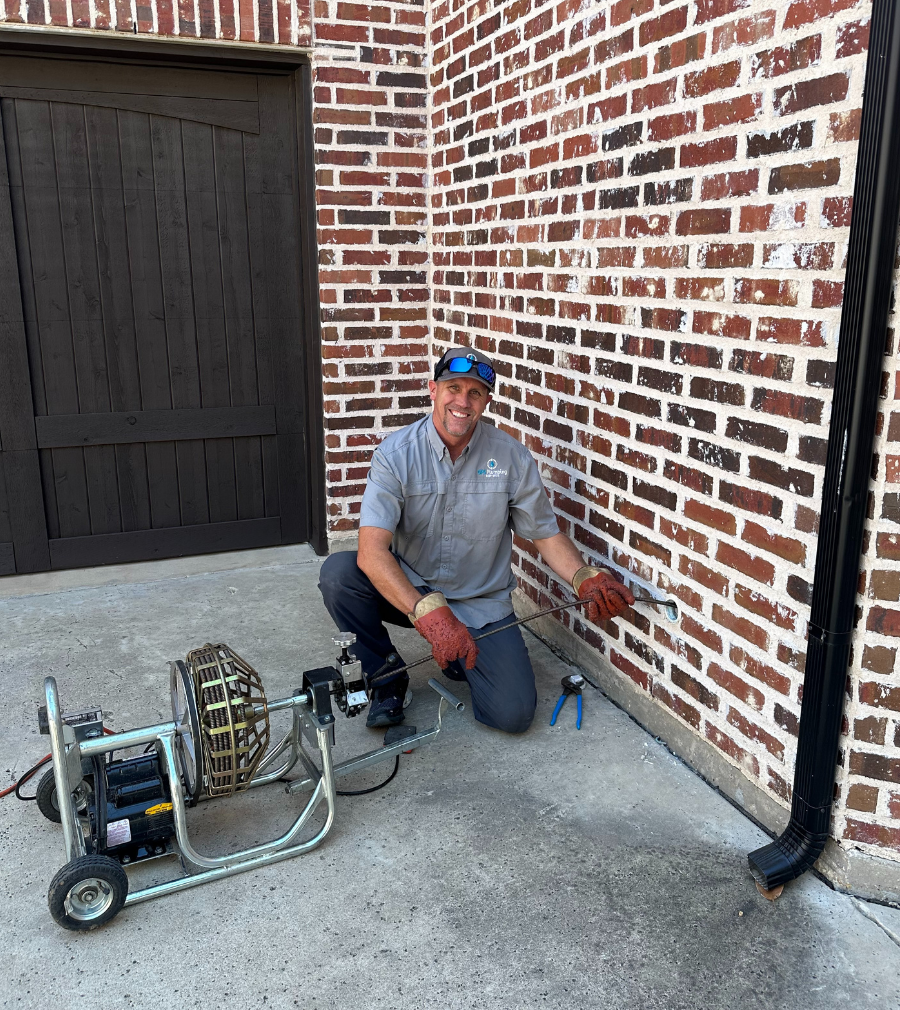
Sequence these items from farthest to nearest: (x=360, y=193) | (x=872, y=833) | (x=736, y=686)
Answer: (x=360, y=193) → (x=736, y=686) → (x=872, y=833)

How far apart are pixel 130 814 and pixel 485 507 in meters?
1.51

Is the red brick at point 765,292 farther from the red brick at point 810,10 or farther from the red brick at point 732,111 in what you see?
the red brick at point 810,10

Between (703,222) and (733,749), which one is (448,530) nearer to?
(733,749)

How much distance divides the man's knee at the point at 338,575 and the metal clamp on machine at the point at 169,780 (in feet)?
2.07

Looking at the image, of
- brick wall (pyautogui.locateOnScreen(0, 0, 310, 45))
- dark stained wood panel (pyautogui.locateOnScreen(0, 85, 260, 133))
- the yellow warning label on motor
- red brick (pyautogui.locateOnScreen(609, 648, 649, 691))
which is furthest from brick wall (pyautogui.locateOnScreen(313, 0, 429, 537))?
the yellow warning label on motor

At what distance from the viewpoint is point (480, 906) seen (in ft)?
7.21

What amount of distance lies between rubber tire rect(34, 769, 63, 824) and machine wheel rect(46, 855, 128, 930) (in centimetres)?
35

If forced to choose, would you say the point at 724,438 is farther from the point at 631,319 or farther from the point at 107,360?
the point at 107,360

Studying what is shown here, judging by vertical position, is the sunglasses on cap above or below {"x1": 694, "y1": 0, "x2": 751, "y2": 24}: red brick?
below

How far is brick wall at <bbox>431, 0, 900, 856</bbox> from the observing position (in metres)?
2.12

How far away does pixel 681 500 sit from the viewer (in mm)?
2709

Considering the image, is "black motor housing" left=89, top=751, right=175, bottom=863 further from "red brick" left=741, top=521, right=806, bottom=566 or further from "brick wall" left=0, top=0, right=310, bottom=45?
"brick wall" left=0, top=0, right=310, bottom=45

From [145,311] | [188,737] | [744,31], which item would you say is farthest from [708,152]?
[145,311]

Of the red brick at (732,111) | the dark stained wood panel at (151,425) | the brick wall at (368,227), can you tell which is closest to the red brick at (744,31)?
the red brick at (732,111)
